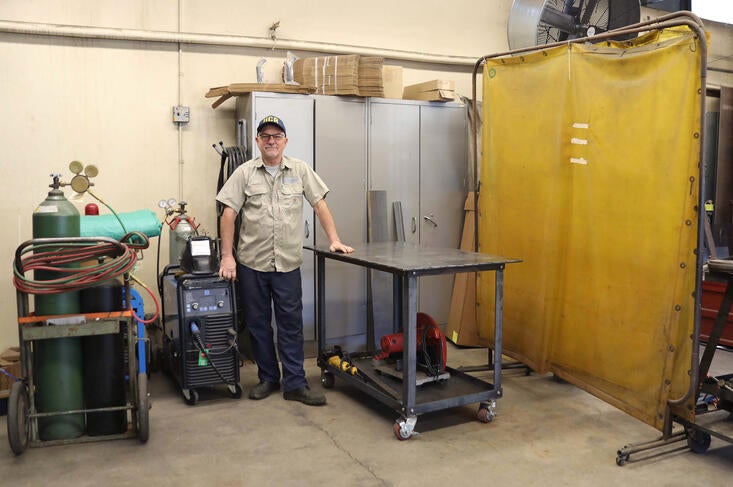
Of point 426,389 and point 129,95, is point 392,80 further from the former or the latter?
point 426,389

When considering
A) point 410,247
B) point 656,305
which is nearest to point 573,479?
point 656,305

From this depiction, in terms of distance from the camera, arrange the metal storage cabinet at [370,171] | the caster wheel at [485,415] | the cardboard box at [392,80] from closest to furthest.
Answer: the caster wheel at [485,415], the metal storage cabinet at [370,171], the cardboard box at [392,80]

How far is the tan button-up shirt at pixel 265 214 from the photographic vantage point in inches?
133

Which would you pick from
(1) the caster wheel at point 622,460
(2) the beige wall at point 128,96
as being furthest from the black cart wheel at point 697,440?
(2) the beige wall at point 128,96

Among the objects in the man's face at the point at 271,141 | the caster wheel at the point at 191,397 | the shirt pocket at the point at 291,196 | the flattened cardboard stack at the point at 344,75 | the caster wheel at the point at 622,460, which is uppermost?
the flattened cardboard stack at the point at 344,75

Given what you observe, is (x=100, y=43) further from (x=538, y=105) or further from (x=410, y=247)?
(x=538, y=105)

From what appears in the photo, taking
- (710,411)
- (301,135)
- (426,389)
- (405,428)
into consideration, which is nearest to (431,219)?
(301,135)

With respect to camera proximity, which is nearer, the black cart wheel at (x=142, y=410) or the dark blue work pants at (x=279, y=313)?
the black cart wheel at (x=142, y=410)

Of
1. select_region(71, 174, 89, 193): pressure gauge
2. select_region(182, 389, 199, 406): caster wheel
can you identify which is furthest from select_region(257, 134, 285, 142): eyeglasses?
select_region(182, 389, 199, 406): caster wheel

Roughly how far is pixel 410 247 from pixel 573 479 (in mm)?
1515

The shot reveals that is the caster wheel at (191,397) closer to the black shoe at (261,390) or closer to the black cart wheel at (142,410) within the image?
the black shoe at (261,390)

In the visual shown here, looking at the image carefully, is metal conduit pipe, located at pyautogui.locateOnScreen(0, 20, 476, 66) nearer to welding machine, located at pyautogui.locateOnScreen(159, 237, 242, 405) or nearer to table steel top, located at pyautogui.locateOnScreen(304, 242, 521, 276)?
welding machine, located at pyautogui.locateOnScreen(159, 237, 242, 405)

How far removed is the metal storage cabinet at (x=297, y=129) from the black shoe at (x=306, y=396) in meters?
0.80

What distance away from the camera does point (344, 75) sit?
Answer: 4152 mm
